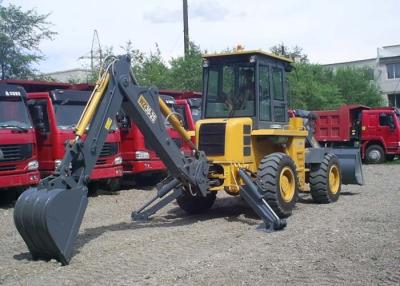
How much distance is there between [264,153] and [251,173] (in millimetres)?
762

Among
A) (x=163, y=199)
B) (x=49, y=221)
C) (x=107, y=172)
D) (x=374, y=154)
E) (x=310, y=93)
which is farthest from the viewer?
(x=310, y=93)

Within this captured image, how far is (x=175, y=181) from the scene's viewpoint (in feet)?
32.5

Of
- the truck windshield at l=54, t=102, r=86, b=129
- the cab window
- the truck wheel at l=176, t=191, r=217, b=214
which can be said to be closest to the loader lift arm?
the truck wheel at l=176, t=191, r=217, b=214

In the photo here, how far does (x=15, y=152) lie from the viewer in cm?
1199

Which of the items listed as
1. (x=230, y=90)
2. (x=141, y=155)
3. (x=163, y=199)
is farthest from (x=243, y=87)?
(x=141, y=155)

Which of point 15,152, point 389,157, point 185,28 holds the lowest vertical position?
point 389,157

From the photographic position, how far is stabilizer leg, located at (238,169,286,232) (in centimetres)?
865

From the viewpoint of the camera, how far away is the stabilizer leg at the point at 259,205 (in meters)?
8.65

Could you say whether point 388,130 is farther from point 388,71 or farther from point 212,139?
point 388,71

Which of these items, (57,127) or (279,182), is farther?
(57,127)

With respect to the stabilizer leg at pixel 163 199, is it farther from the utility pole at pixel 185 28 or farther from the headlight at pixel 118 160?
the utility pole at pixel 185 28

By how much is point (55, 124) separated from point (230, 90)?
470 centimetres

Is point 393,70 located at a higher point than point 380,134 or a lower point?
higher

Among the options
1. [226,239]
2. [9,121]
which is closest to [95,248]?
[226,239]
